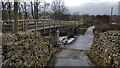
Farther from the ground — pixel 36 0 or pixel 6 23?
pixel 36 0

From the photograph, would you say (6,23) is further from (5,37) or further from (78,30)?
(78,30)

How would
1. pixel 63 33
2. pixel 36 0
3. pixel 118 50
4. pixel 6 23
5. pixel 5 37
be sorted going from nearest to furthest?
pixel 5 37
pixel 118 50
pixel 6 23
pixel 36 0
pixel 63 33

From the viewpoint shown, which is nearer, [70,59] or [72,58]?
[70,59]

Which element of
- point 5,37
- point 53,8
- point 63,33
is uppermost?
point 53,8

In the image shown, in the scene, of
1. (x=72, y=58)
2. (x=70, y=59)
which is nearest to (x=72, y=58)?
(x=72, y=58)

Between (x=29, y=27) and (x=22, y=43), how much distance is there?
5.51 metres

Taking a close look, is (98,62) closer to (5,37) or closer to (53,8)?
(5,37)

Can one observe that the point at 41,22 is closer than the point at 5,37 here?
No

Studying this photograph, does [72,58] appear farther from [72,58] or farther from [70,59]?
[70,59]

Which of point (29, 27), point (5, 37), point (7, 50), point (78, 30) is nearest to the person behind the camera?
point (7, 50)

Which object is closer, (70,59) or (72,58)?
(70,59)

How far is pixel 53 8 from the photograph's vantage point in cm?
5159

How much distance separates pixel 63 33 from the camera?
47062 mm

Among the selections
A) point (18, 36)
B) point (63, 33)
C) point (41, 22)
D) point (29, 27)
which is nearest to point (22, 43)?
point (18, 36)
